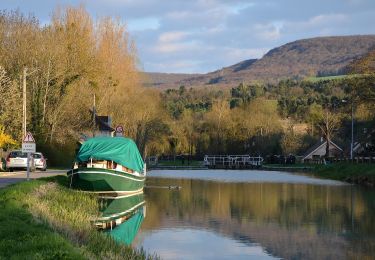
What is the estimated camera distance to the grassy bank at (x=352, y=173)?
182ft

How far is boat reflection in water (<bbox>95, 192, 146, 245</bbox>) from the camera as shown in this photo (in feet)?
75.3

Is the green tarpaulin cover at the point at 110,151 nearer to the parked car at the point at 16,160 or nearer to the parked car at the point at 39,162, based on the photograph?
the parked car at the point at 16,160

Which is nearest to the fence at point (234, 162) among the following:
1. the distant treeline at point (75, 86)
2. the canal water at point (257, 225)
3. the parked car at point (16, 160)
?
the distant treeline at point (75, 86)

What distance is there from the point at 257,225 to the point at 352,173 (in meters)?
38.3

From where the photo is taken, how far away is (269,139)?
116 meters

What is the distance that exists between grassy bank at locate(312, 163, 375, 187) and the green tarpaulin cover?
2221 cm

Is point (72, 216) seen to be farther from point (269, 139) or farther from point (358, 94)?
point (269, 139)

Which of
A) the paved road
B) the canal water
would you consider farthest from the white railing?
the paved road

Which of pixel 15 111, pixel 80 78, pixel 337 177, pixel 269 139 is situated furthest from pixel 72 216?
pixel 269 139

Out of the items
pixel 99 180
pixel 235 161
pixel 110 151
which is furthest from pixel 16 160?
pixel 235 161

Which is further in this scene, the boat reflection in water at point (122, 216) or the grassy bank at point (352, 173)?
the grassy bank at point (352, 173)

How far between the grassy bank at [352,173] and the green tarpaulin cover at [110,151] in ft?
72.9

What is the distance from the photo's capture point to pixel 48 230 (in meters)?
15.3

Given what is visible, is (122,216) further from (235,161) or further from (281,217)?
(235,161)
